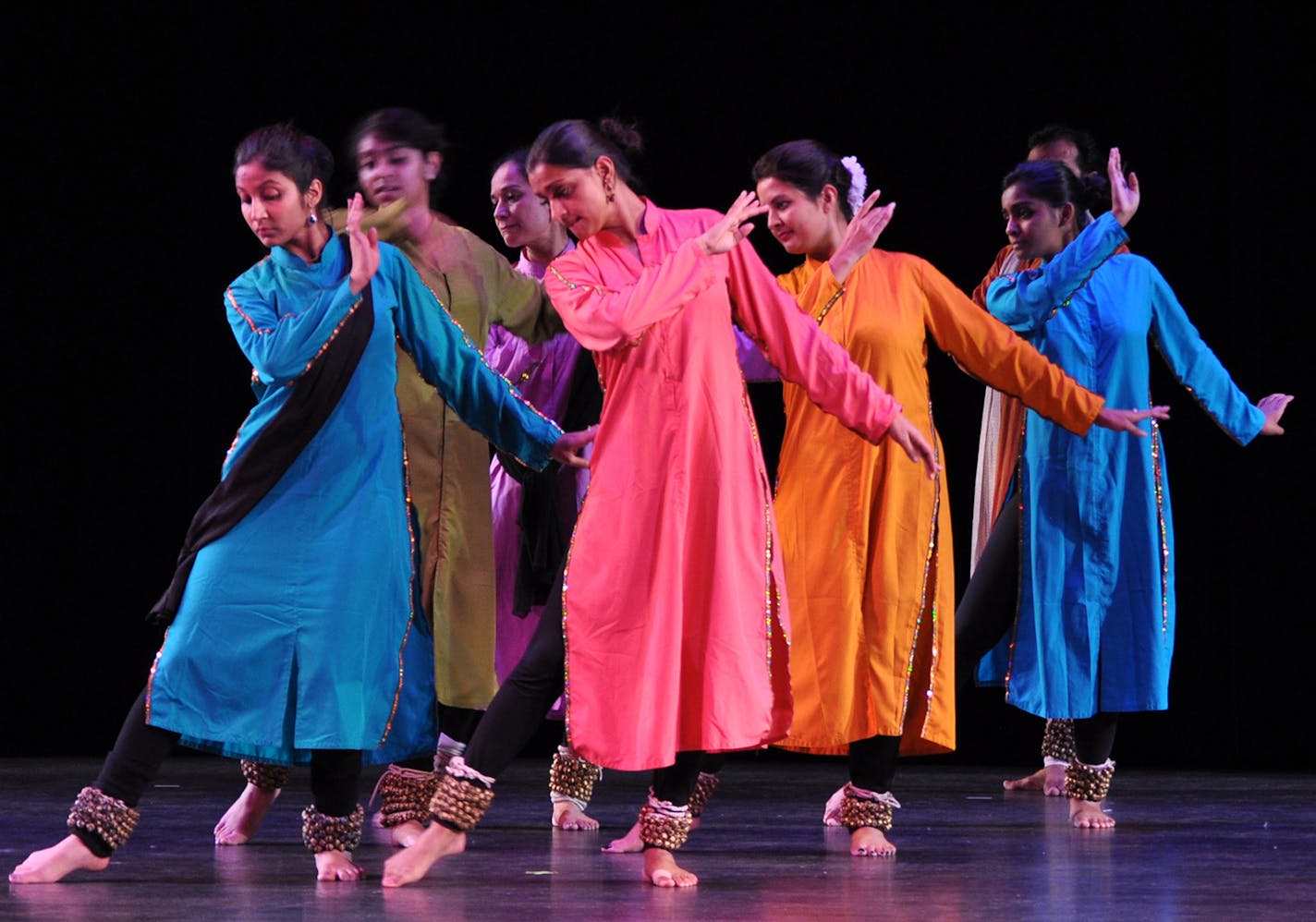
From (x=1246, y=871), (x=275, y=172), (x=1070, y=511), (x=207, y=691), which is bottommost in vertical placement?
(x=1246, y=871)

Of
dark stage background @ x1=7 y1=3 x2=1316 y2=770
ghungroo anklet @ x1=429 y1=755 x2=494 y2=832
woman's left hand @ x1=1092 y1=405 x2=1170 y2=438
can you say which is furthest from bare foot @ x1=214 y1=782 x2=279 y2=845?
dark stage background @ x1=7 y1=3 x2=1316 y2=770

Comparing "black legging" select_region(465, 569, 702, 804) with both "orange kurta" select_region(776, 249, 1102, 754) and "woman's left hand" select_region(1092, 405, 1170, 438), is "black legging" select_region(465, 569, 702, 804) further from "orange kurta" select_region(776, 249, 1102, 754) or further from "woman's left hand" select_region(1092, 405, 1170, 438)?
"woman's left hand" select_region(1092, 405, 1170, 438)

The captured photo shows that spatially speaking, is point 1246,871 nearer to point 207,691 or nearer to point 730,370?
point 730,370

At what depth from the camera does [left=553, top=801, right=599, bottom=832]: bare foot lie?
3.98 metres

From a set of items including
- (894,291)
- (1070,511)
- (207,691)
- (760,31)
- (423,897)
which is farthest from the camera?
(760,31)

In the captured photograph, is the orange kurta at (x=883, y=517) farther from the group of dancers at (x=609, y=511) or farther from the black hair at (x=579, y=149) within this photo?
the black hair at (x=579, y=149)

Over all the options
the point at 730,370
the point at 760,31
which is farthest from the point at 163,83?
the point at 730,370

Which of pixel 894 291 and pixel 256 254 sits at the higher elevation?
pixel 256 254

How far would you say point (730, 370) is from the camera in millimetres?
3176

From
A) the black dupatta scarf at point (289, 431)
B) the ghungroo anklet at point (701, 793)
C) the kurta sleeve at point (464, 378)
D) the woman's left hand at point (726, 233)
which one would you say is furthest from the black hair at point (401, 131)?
the ghungroo anklet at point (701, 793)

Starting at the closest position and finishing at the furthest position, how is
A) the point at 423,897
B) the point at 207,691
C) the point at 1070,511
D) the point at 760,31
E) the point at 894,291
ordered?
the point at 423,897, the point at 207,691, the point at 894,291, the point at 1070,511, the point at 760,31

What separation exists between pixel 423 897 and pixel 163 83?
399 cm

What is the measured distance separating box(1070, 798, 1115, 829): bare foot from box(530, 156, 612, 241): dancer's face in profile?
176cm

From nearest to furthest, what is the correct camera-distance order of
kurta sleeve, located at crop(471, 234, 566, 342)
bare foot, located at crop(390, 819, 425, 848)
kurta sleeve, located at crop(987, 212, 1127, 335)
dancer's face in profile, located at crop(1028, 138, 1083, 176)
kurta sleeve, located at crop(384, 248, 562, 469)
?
kurta sleeve, located at crop(384, 248, 562, 469)
bare foot, located at crop(390, 819, 425, 848)
kurta sleeve, located at crop(471, 234, 566, 342)
kurta sleeve, located at crop(987, 212, 1127, 335)
dancer's face in profile, located at crop(1028, 138, 1083, 176)
